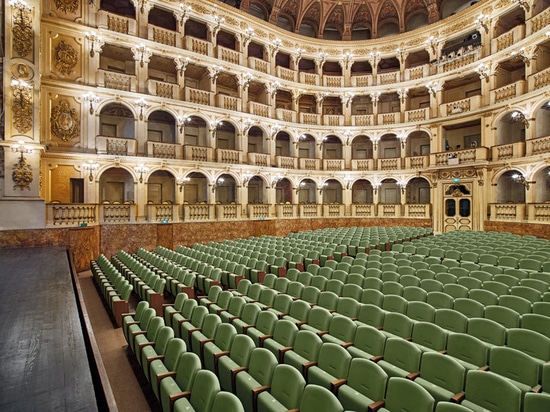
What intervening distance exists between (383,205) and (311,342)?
65.8 ft

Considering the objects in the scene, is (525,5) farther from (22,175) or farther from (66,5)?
(22,175)

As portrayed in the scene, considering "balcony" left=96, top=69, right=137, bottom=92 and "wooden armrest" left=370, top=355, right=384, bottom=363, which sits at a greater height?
"balcony" left=96, top=69, right=137, bottom=92

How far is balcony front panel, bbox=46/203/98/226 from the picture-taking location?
11.2m

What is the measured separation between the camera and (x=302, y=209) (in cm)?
2166

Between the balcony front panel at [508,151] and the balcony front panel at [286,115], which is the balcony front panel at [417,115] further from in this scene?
the balcony front panel at [286,115]

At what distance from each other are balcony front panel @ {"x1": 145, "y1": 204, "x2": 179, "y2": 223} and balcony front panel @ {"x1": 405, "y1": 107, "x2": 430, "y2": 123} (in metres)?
17.3

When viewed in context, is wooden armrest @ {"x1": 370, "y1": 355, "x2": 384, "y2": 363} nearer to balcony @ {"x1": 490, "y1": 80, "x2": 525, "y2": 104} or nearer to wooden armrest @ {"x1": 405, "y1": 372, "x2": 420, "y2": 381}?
wooden armrest @ {"x1": 405, "y1": 372, "x2": 420, "y2": 381}

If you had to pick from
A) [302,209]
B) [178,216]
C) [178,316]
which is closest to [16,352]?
[178,316]

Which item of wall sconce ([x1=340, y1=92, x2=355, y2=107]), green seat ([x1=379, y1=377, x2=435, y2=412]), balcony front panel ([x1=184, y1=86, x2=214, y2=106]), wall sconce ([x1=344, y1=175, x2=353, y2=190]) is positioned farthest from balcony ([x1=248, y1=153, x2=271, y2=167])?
green seat ([x1=379, y1=377, x2=435, y2=412])

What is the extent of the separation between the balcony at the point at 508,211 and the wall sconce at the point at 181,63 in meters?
19.3

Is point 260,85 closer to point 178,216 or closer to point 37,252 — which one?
point 178,216

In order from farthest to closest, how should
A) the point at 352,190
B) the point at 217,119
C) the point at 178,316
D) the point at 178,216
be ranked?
the point at 352,190, the point at 217,119, the point at 178,216, the point at 178,316

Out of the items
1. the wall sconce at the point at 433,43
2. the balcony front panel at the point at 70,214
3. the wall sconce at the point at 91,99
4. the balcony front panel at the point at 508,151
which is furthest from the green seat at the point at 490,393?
the wall sconce at the point at 433,43

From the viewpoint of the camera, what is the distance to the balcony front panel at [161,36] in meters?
16.4
